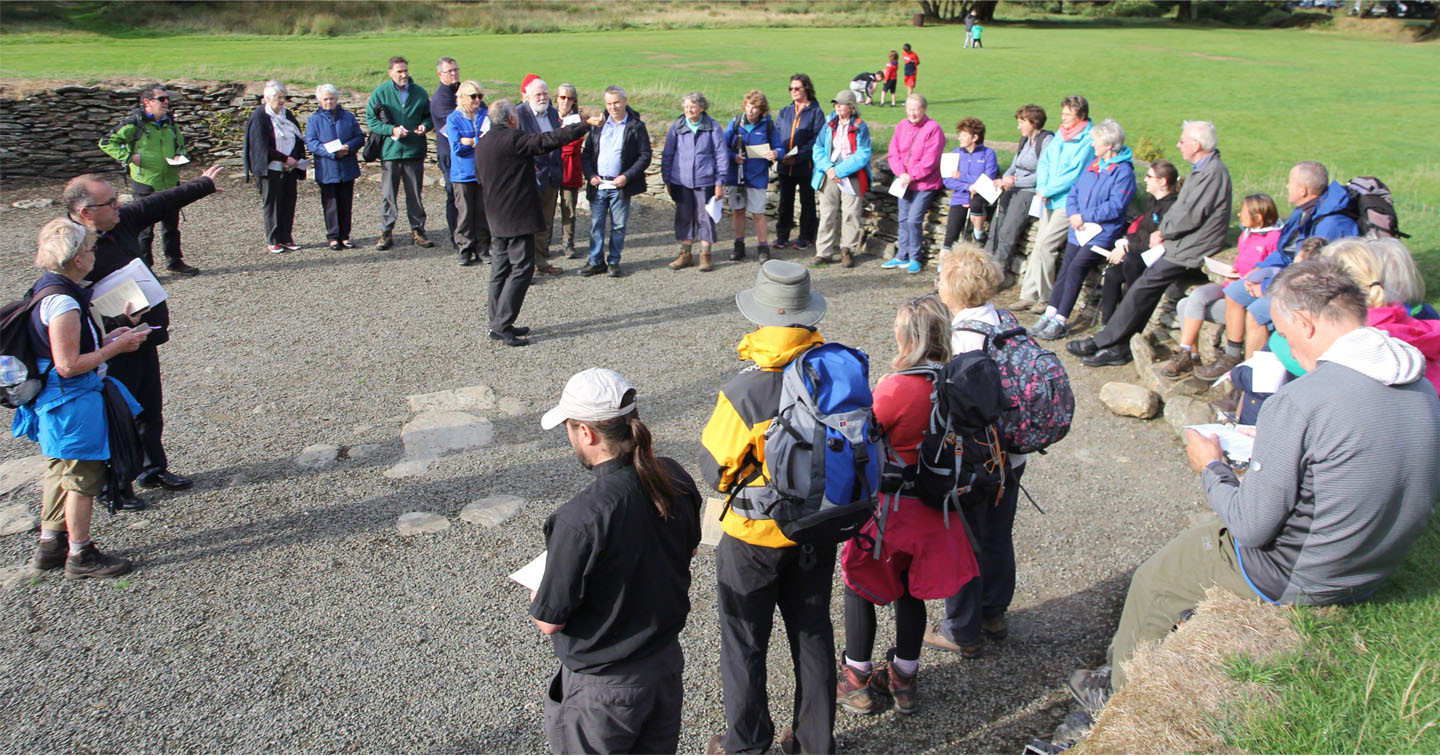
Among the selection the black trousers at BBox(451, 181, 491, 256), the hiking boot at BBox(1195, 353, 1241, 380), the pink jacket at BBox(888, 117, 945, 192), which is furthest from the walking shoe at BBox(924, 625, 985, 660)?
the black trousers at BBox(451, 181, 491, 256)

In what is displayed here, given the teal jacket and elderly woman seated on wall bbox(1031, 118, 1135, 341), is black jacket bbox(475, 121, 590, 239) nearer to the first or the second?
the teal jacket

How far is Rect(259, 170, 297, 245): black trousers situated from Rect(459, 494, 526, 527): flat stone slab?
274 inches

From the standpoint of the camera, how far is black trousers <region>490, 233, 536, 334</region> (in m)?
8.46

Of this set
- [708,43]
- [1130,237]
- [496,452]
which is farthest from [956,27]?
[496,452]

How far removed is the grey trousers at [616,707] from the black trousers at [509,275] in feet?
18.9

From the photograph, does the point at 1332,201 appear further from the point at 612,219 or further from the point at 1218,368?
the point at 612,219

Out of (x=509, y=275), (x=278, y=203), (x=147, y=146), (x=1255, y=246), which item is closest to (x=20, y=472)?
(x=509, y=275)

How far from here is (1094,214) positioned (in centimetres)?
846

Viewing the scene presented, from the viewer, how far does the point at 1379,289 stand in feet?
14.9

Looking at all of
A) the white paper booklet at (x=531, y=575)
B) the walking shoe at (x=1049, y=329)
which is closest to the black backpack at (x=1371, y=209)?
the walking shoe at (x=1049, y=329)

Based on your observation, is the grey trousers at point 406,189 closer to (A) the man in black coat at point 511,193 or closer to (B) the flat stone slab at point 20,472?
(A) the man in black coat at point 511,193

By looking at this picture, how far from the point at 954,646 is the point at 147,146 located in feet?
33.5

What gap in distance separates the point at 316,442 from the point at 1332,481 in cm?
632

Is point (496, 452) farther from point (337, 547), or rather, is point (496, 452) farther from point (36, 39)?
point (36, 39)
